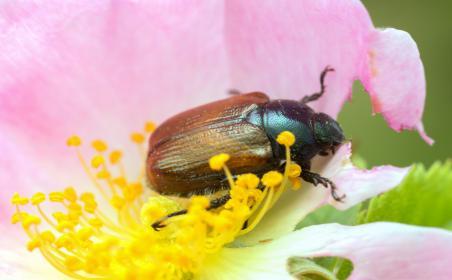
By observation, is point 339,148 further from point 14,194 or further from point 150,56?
point 14,194

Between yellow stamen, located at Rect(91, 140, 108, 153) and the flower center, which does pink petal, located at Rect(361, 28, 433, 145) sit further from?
yellow stamen, located at Rect(91, 140, 108, 153)

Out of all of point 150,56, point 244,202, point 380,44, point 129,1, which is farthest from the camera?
point 150,56

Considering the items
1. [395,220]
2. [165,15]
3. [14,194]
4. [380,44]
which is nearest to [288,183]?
[395,220]

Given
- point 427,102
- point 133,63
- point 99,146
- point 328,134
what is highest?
point 133,63

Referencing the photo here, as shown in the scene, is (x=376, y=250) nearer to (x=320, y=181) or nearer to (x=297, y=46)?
(x=320, y=181)

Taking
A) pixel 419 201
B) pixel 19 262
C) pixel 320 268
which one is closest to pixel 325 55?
pixel 419 201

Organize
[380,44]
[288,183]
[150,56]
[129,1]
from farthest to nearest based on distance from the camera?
[150,56] < [129,1] < [288,183] < [380,44]
